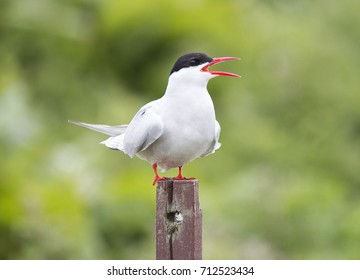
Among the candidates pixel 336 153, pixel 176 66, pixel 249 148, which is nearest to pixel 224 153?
pixel 249 148

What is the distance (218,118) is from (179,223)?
17.7 feet

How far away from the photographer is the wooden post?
312 centimetres

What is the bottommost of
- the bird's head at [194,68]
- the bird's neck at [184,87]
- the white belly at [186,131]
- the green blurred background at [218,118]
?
the white belly at [186,131]

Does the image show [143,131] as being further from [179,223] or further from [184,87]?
[179,223]

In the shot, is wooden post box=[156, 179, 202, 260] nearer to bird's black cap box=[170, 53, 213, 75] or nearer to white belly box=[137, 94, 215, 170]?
white belly box=[137, 94, 215, 170]

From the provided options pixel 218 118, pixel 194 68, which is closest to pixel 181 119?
pixel 194 68

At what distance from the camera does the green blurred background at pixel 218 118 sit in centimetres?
609

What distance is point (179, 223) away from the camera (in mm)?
3135

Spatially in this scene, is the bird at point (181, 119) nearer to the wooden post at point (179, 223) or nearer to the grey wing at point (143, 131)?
the grey wing at point (143, 131)

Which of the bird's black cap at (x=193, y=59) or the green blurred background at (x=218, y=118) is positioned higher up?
the green blurred background at (x=218, y=118)

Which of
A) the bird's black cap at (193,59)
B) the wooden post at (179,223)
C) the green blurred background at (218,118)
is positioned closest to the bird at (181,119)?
the bird's black cap at (193,59)

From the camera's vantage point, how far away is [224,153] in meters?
7.79

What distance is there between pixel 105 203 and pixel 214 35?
310cm

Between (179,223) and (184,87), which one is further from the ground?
(184,87)
